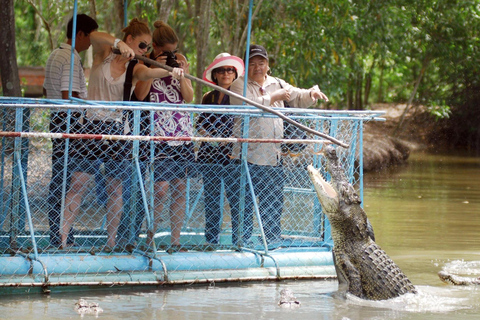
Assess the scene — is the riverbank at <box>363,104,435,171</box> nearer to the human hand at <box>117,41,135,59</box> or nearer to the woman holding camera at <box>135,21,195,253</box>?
the woman holding camera at <box>135,21,195,253</box>

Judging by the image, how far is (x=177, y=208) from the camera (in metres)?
5.42

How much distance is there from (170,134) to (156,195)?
48 centimetres

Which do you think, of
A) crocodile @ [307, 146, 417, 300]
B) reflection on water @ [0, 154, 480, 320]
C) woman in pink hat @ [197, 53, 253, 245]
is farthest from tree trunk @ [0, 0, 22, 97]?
crocodile @ [307, 146, 417, 300]

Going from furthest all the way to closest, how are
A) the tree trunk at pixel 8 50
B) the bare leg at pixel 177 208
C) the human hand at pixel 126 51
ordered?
the tree trunk at pixel 8 50
the bare leg at pixel 177 208
the human hand at pixel 126 51

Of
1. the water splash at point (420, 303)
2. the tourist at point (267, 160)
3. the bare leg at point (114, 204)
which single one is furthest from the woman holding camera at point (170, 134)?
the water splash at point (420, 303)

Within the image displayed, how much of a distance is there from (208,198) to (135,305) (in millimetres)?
Answer: 1197

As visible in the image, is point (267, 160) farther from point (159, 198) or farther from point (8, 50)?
point (8, 50)

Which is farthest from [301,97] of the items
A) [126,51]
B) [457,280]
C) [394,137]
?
[394,137]

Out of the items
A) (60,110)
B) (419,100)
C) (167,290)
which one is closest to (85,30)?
(60,110)

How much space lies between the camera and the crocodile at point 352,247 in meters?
5.07

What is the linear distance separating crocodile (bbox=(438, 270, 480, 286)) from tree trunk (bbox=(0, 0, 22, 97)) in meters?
5.44

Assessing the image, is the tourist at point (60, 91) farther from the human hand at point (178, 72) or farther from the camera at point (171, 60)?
the human hand at point (178, 72)

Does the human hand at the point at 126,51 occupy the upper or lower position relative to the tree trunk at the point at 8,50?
lower

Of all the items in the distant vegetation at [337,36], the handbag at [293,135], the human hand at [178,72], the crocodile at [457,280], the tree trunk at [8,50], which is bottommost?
the crocodile at [457,280]
